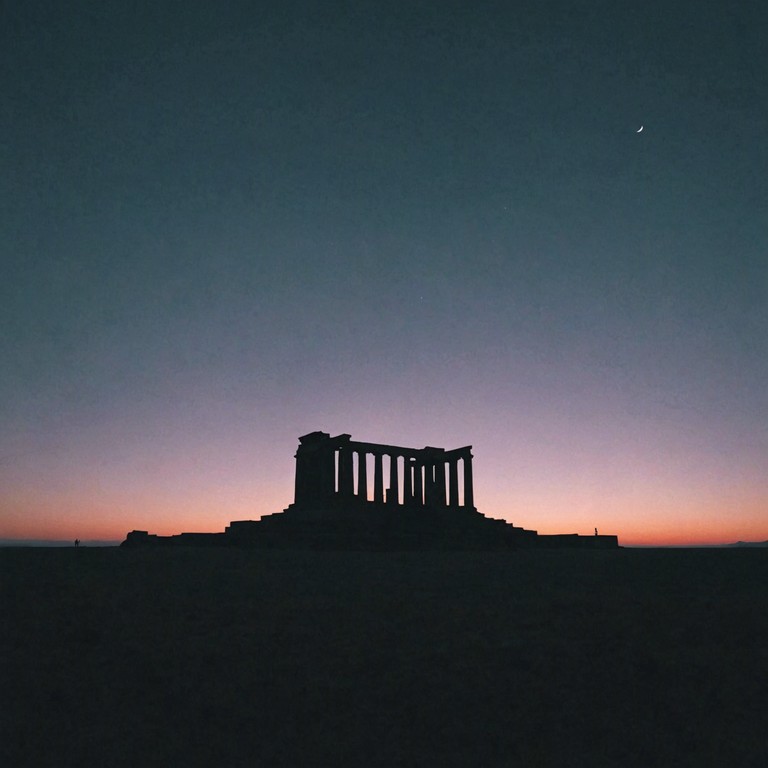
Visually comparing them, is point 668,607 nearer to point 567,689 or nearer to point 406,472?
point 567,689

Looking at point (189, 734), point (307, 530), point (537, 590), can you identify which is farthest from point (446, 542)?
point (189, 734)

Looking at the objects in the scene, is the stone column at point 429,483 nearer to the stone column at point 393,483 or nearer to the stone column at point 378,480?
the stone column at point 393,483

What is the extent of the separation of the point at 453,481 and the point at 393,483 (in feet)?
15.8

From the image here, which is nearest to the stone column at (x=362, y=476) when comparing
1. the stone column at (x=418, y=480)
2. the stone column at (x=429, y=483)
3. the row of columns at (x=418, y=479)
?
the row of columns at (x=418, y=479)

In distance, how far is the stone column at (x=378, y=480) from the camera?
48250mm

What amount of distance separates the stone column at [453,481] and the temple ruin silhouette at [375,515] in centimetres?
8

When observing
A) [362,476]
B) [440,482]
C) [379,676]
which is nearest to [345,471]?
[362,476]

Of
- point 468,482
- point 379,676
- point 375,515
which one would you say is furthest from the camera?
point 468,482

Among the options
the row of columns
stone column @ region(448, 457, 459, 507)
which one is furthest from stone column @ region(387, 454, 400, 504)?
stone column @ region(448, 457, 459, 507)

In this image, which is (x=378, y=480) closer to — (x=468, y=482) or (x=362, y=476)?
(x=362, y=476)

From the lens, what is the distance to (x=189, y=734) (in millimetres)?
8930

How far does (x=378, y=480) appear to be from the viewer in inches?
1925

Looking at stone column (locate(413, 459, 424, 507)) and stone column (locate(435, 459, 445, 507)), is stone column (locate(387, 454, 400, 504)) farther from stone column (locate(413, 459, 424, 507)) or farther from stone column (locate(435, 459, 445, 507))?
stone column (locate(435, 459, 445, 507))

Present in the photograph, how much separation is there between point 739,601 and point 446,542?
22.7 meters
